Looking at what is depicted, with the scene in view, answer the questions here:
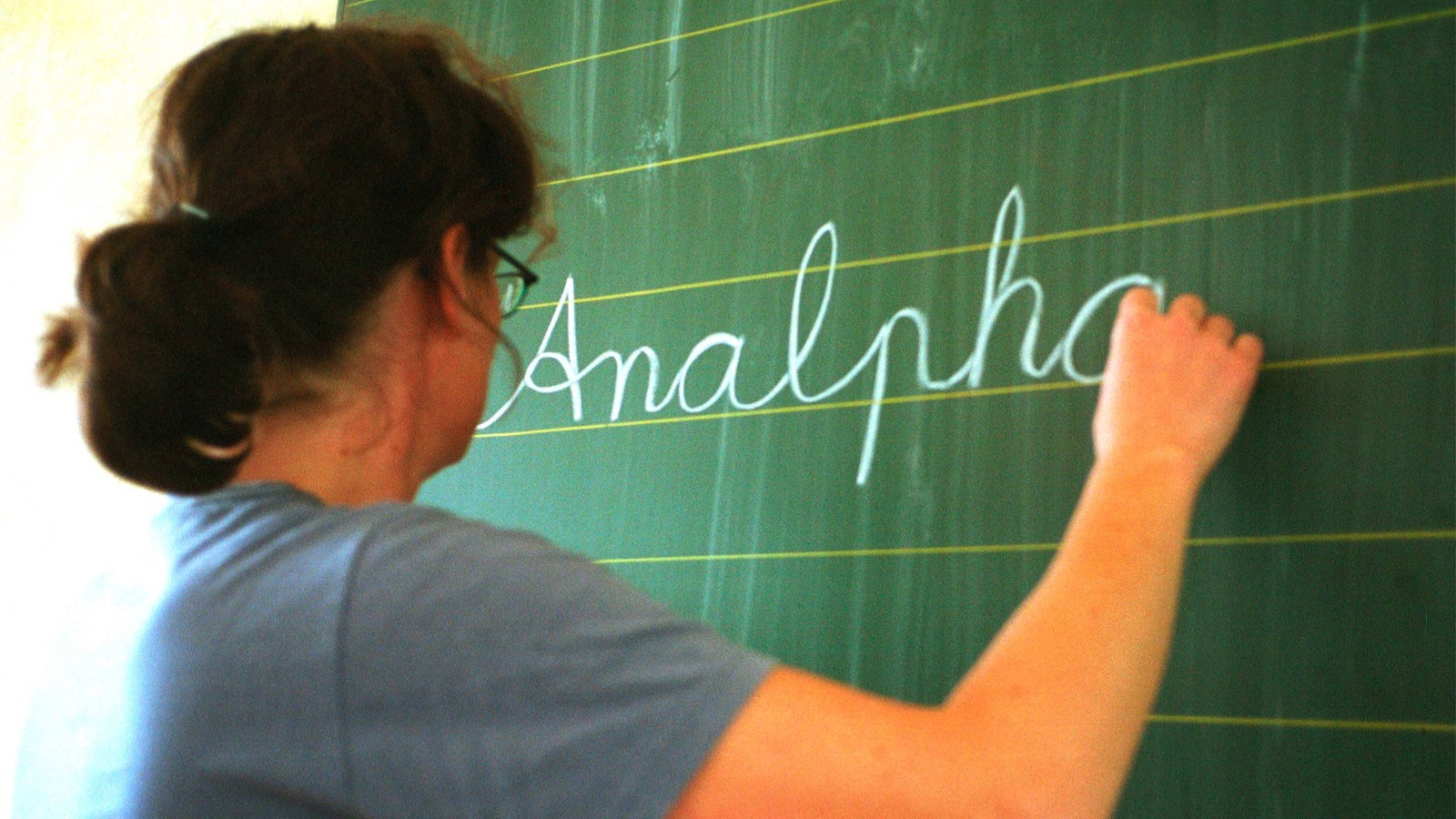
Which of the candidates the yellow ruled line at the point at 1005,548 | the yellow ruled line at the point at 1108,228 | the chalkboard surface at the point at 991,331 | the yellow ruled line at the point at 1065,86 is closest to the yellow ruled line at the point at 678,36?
the chalkboard surface at the point at 991,331

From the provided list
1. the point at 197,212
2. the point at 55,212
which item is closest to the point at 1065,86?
the point at 197,212

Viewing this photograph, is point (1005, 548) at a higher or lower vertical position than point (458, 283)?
lower

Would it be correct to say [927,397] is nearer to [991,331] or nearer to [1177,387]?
[991,331]

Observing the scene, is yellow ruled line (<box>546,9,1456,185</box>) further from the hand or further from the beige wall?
the beige wall

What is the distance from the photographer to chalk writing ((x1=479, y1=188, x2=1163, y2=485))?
1.00 metres

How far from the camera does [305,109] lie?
82 cm

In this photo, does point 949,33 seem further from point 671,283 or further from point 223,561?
point 223,561

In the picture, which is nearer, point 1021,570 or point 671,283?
point 1021,570

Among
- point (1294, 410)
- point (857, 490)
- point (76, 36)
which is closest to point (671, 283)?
point (857, 490)

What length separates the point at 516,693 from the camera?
2.22ft

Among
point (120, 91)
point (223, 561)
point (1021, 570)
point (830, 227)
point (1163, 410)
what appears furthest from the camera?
point (120, 91)

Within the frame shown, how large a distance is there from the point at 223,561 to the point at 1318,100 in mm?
730

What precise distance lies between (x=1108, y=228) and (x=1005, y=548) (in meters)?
0.23

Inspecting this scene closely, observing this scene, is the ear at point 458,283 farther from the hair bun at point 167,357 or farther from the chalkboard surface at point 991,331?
the chalkboard surface at point 991,331
